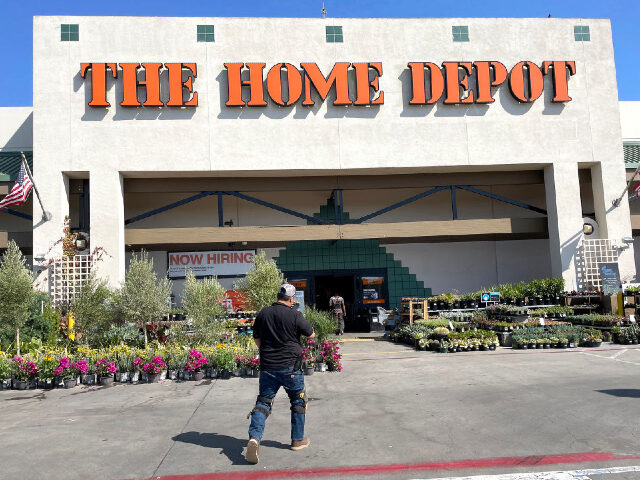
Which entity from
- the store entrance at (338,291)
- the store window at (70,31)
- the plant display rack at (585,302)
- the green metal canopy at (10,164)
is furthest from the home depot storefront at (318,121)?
the store entrance at (338,291)

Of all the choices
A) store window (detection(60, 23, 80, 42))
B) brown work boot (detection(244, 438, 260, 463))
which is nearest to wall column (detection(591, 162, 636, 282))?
brown work boot (detection(244, 438, 260, 463))

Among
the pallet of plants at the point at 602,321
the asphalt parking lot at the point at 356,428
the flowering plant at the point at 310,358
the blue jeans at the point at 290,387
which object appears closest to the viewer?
the asphalt parking lot at the point at 356,428

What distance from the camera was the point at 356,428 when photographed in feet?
21.9

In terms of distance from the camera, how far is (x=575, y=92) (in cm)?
2131

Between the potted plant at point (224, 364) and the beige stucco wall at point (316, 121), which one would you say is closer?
the potted plant at point (224, 364)

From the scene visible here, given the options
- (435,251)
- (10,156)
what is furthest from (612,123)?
(10,156)

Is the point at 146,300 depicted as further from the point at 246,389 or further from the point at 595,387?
the point at 595,387

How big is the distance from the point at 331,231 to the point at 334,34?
7650 millimetres

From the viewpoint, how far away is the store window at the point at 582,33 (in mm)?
21469

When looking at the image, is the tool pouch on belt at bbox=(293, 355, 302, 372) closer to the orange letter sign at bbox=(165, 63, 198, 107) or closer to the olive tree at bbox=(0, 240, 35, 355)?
the olive tree at bbox=(0, 240, 35, 355)

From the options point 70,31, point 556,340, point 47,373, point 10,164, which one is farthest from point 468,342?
point 10,164

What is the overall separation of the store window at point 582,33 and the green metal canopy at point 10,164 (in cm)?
2207

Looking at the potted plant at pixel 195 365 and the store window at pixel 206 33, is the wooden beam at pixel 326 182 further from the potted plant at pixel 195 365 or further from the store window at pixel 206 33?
the potted plant at pixel 195 365

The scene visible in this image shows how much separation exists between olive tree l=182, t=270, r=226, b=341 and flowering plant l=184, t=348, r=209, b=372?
213 cm
